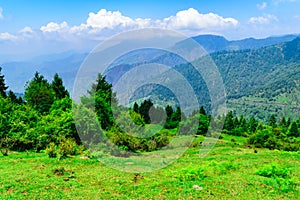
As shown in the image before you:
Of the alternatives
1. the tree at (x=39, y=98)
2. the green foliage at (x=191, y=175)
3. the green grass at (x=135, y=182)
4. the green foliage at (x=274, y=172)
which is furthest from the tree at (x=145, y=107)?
the green foliage at (x=191, y=175)

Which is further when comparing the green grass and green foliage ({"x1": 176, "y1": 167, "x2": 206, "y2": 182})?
green foliage ({"x1": 176, "y1": 167, "x2": 206, "y2": 182})

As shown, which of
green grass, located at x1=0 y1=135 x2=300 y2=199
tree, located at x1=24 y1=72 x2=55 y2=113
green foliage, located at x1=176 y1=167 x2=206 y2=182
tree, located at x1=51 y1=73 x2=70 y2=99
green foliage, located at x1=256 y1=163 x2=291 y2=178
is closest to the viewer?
green grass, located at x1=0 y1=135 x2=300 y2=199

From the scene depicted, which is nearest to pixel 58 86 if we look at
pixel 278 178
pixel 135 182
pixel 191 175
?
pixel 135 182

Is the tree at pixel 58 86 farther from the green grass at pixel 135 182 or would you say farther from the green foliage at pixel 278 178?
the green foliage at pixel 278 178

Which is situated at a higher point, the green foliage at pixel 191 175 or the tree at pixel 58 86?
the tree at pixel 58 86

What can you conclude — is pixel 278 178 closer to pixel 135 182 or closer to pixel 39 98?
pixel 135 182

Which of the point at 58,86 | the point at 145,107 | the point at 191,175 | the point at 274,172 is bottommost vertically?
the point at 145,107

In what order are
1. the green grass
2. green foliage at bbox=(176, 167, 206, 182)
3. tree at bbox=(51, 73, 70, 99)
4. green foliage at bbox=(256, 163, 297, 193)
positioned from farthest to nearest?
1. tree at bbox=(51, 73, 70, 99)
2. green foliage at bbox=(176, 167, 206, 182)
3. green foliage at bbox=(256, 163, 297, 193)
4. the green grass

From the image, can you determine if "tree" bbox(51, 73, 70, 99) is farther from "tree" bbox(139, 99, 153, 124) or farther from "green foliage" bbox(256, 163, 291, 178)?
"green foliage" bbox(256, 163, 291, 178)

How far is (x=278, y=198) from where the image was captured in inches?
568

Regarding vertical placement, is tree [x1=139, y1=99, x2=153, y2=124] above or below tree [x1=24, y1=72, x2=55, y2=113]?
below

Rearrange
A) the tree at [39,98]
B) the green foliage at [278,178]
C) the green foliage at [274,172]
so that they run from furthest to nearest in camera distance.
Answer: the tree at [39,98], the green foliage at [274,172], the green foliage at [278,178]

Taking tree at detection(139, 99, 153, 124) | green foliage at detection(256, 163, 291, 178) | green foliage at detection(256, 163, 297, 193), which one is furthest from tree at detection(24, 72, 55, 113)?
green foliage at detection(256, 163, 297, 193)

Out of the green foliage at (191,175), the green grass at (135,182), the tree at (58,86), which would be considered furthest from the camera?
the tree at (58,86)
